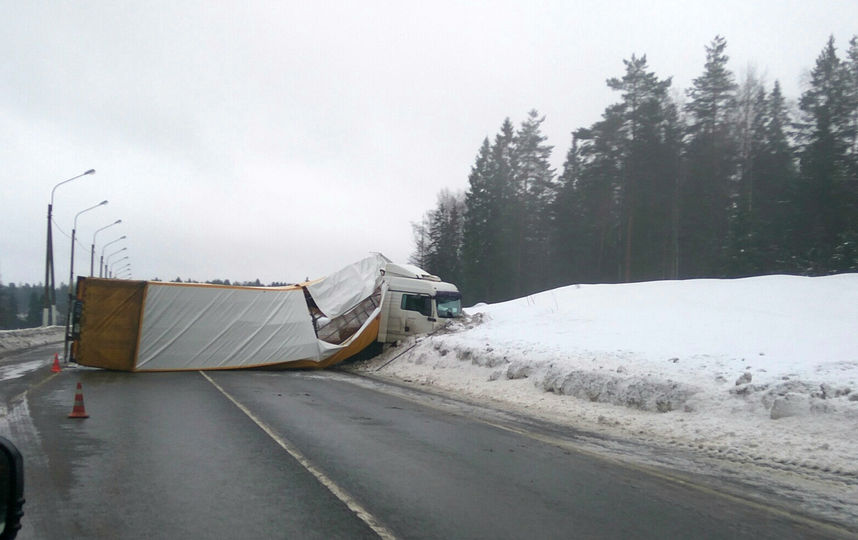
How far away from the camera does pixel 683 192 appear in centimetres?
4444

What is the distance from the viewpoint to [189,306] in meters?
22.2

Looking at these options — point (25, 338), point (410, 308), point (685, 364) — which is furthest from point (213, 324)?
point (25, 338)

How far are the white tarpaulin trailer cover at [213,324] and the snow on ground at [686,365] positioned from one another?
8.65ft

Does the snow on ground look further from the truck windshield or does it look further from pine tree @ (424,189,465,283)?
pine tree @ (424,189,465,283)

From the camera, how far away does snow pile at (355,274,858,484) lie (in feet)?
33.4

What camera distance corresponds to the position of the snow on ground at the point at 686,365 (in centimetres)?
1009

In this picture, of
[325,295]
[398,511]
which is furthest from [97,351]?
[398,511]

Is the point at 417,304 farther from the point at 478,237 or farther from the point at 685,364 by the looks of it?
the point at 478,237

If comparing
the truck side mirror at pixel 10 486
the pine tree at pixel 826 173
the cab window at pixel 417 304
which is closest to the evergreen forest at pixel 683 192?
the pine tree at pixel 826 173

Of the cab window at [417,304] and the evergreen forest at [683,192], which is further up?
the evergreen forest at [683,192]

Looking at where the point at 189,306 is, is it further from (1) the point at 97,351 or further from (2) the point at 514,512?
(2) the point at 514,512

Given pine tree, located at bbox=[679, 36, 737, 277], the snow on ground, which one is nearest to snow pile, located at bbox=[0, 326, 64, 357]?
the snow on ground

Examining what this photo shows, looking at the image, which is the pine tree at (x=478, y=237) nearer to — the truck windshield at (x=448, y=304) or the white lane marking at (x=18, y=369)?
the truck windshield at (x=448, y=304)

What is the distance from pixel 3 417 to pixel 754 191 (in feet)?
142
